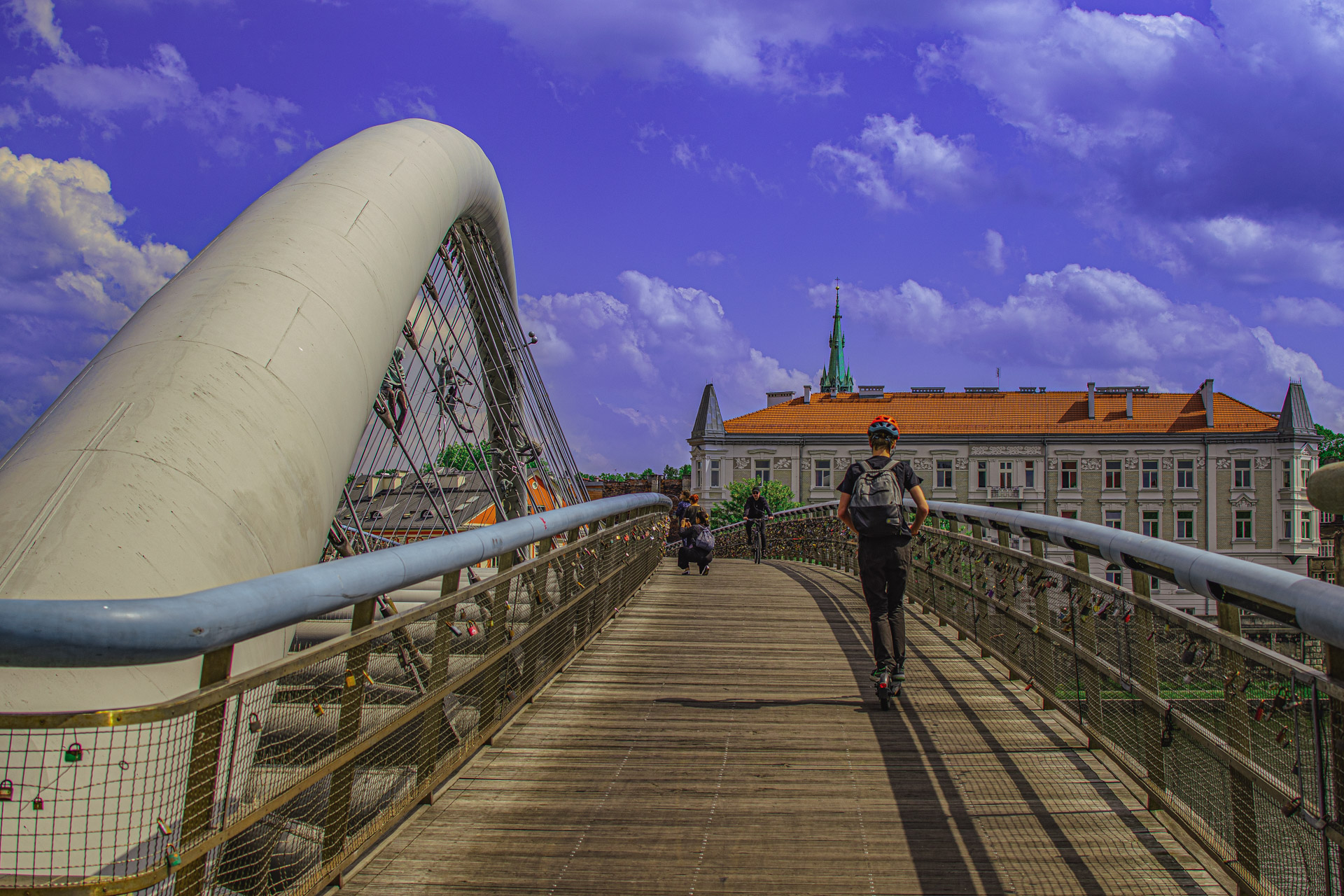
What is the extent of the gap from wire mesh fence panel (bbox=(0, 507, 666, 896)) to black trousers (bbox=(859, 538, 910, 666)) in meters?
1.93

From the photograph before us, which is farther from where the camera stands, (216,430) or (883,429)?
(883,429)

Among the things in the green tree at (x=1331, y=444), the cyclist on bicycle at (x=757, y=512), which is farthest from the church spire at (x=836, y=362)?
the cyclist on bicycle at (x=757, y=512)

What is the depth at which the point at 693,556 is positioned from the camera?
12.7m

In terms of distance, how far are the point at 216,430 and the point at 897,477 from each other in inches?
137

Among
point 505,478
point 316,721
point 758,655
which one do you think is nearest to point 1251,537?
point 505,478

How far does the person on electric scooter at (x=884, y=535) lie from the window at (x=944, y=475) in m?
Answer: 55.7

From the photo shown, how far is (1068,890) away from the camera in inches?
118

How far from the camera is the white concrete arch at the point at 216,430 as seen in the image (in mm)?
3100

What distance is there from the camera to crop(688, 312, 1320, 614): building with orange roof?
Result: 56.7 m

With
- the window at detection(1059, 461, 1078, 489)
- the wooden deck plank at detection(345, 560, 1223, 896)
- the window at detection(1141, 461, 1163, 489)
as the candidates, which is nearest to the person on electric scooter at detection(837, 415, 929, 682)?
the wooden deck plank at detection(345, 560, 1223, 896)

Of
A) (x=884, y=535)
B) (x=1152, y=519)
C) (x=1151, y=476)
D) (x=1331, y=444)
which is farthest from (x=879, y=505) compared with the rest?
(x=1331, y=444)

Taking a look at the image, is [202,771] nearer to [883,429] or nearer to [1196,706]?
[1196,706]

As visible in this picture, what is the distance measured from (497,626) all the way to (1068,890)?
97.2 inches

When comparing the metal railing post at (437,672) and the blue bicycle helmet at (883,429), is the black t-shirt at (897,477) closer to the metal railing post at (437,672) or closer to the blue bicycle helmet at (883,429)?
the blue bicycle helmet at (883,429)
